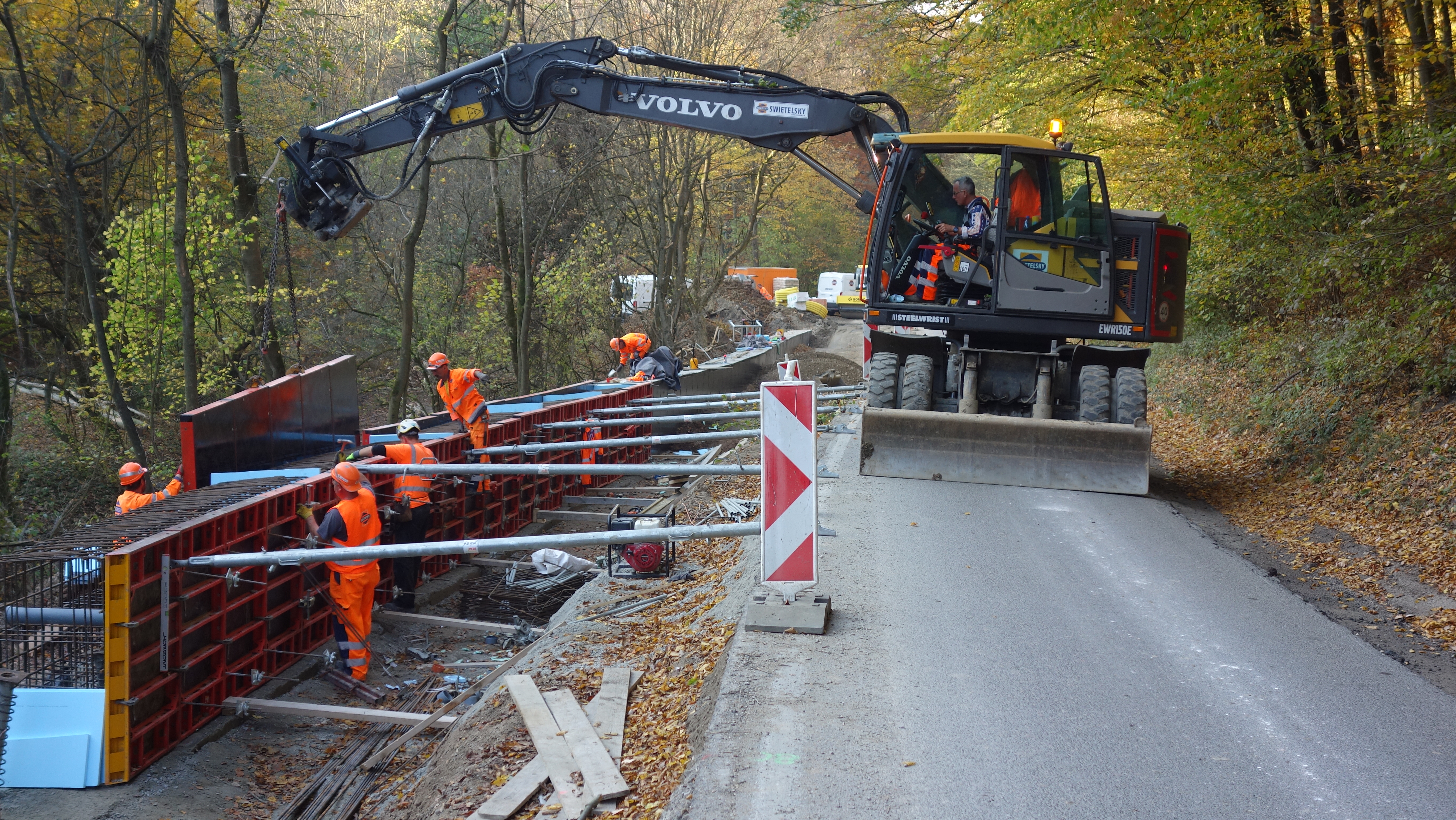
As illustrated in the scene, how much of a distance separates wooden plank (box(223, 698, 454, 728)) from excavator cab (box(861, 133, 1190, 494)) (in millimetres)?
4902

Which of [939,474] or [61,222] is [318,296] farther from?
[939,474]

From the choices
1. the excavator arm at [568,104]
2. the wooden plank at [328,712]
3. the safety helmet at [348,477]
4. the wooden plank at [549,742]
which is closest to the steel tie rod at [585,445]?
the safety helmet at [348,477]

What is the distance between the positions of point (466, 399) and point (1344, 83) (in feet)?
39.3

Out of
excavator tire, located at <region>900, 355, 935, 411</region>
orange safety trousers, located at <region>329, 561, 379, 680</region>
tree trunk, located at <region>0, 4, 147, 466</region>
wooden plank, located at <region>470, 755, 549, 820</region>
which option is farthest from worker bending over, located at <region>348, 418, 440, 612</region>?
tree trunk, located at <region>0, 4, 147, 466</region>

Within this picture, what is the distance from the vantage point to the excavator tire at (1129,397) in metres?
9.54

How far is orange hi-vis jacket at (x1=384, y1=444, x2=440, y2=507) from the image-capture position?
9773 millimetres

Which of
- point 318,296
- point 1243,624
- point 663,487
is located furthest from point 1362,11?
point 318,296

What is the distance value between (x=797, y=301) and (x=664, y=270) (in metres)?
16.4

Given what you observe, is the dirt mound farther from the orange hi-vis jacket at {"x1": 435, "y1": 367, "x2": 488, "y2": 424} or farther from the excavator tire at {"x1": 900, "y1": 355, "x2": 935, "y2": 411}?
the excavator tire at {"x1": 900, "y1": 355, "x2": 935, "y2": 411}

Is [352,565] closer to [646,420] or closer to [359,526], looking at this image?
[359,526]

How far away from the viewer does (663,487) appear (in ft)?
50.6

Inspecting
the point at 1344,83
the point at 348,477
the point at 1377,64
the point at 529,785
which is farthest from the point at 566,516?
the point at 1377,64

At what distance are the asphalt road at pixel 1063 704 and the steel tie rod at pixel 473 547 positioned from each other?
683 mm

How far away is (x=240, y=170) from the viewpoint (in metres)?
16.1
